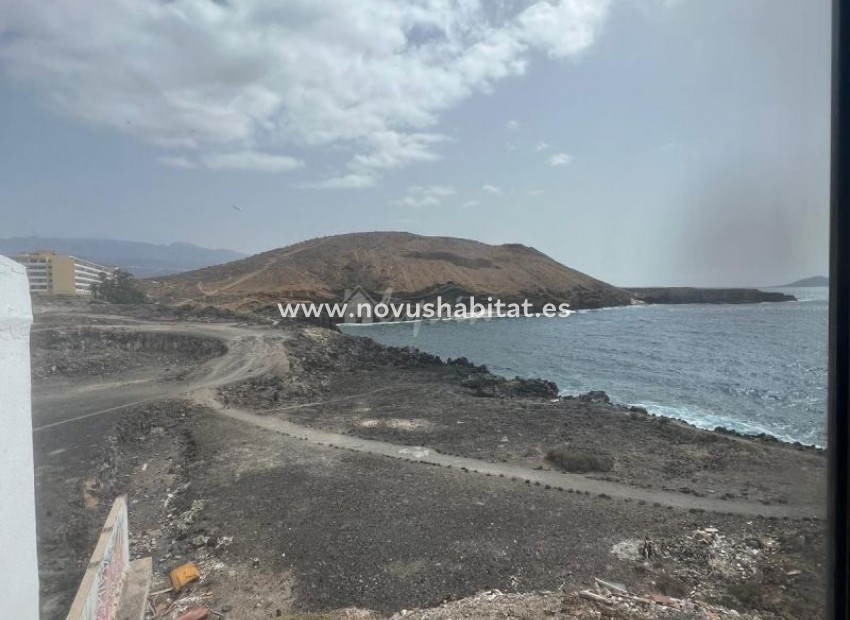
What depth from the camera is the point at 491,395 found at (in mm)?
15812

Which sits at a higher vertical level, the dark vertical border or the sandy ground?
the dark vertical border

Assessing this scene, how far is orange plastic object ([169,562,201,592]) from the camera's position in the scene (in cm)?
520

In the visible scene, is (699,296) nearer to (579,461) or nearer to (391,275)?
(391,275)

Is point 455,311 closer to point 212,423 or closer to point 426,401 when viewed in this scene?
point 426,401

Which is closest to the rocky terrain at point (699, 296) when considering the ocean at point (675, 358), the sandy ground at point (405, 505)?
the ocean at point (675, 358)

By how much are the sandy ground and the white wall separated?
2.29 meters

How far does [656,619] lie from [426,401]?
36.0 feet

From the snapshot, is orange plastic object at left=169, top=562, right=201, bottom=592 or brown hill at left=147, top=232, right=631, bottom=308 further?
brown hill at left=147, top=232, right=631, bottom=308

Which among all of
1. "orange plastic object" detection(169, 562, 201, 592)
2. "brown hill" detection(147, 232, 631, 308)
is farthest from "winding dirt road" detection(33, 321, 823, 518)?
"brown hill" detection(147, 232, 631, 308)

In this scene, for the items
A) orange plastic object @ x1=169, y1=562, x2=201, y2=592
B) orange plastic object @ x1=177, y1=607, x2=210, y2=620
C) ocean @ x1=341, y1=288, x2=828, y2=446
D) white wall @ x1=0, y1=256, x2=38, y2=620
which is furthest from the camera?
ocean @ x1=341, y1=288, x2=828, y2=446

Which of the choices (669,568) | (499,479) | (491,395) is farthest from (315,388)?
(669,568)

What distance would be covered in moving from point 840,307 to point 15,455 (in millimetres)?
2140

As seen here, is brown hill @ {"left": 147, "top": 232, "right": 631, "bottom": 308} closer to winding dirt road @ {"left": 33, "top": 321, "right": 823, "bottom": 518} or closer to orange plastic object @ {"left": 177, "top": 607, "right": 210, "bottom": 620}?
winding dirt road @ {"left": 33, "top": 321, "right": 823, "bottom": 518}

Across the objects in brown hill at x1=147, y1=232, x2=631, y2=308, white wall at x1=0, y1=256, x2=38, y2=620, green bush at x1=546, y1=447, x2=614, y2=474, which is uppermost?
brown hill at x1=147, y1=232, x2=631, y2=308
